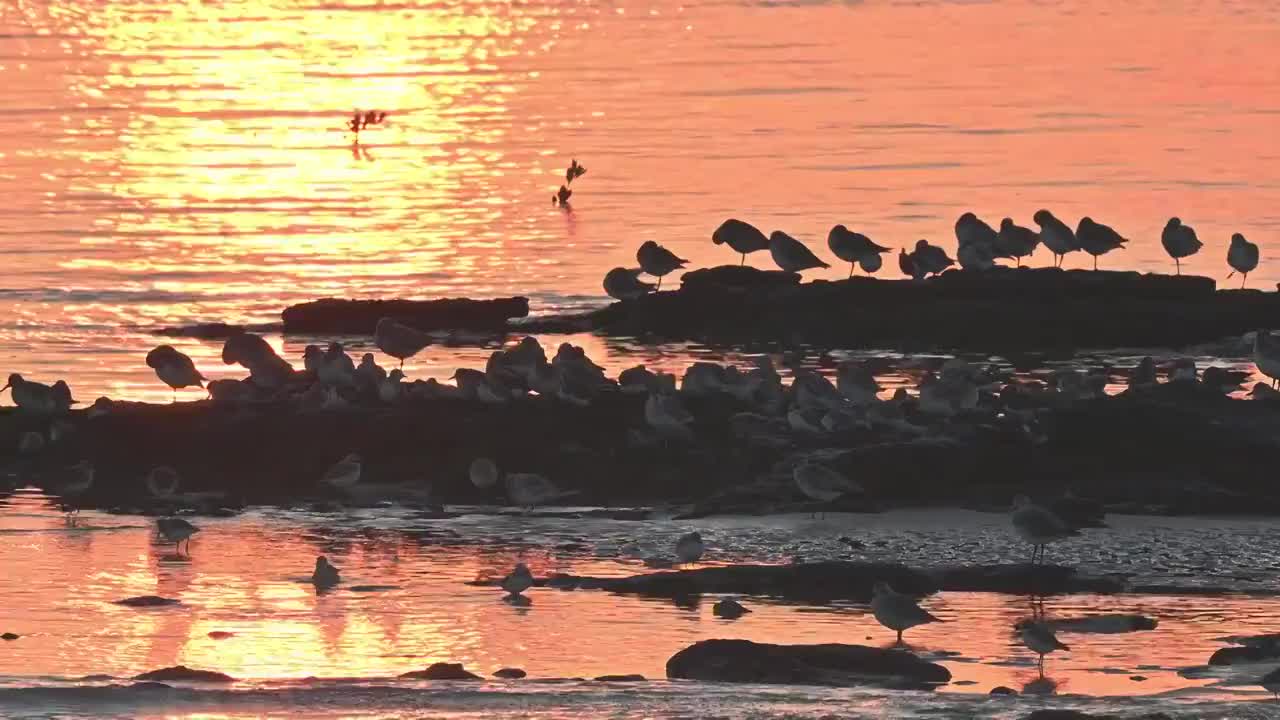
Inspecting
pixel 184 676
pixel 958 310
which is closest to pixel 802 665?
pixel 184 676

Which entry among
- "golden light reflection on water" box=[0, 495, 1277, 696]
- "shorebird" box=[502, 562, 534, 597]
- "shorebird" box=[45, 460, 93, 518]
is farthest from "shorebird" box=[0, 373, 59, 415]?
"shorebird" box=[502, 562, 534, 597]

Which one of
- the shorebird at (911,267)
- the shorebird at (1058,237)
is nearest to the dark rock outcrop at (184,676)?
the shorebird at (911,267)

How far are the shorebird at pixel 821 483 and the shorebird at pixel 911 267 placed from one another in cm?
1057

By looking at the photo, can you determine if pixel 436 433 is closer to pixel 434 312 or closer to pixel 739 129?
pixel 434 312

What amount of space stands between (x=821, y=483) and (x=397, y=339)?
744cm

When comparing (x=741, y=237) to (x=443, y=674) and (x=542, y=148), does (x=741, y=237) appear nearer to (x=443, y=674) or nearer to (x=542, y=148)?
(x=542, y=148)

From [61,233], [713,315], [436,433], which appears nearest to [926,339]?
[713,315]

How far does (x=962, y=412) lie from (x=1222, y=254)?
12478 mm

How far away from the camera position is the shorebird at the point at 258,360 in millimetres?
23094

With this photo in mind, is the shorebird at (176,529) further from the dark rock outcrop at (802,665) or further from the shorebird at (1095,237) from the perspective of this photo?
the shorebird at (1095,237)

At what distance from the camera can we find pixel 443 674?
563 inches

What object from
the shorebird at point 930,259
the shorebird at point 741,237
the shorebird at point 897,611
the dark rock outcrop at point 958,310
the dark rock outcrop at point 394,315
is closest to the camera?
the shorebird at point 897,611

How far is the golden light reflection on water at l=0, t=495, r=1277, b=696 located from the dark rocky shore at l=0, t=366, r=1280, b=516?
2.02m

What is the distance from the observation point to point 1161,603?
16.7m
